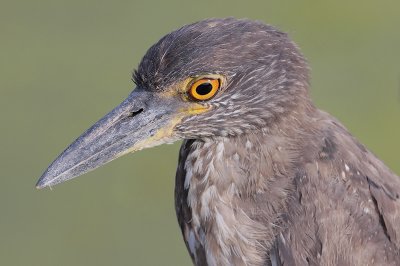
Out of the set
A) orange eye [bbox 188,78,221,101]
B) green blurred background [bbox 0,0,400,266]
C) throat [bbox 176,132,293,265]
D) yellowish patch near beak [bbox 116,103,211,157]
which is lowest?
throat [bbox 176,132,293,265]

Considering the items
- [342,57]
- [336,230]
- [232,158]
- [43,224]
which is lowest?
[336,230]

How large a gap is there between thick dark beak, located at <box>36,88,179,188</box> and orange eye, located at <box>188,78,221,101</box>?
140 mm

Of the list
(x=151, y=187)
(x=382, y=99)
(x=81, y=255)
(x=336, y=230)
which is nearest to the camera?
(x=336, y=230)

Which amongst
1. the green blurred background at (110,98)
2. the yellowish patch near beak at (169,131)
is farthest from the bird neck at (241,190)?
the green blurred background at (110,98)

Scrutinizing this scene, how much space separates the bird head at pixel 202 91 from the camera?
371 cm

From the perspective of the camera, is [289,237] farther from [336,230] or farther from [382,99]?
[382,99]

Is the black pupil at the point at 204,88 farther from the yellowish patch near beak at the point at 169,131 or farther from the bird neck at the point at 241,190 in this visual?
the bird neck at the point at 241,190

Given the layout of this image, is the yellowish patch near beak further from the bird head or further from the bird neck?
the bird neck

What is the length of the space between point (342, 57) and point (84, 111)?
87.6 inches

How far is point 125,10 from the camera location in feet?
28.5

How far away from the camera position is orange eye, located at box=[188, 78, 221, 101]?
3.73m

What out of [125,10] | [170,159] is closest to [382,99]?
[170,159]

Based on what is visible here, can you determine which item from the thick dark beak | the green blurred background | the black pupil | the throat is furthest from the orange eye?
the green blurred background

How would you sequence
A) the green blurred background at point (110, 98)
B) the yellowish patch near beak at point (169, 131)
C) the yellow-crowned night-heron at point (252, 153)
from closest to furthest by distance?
the yellow-crowned night-heron at point (252, 153) < the yellowish patch near beak at point (169, 131) < the green blurred background at point (110, 98)
